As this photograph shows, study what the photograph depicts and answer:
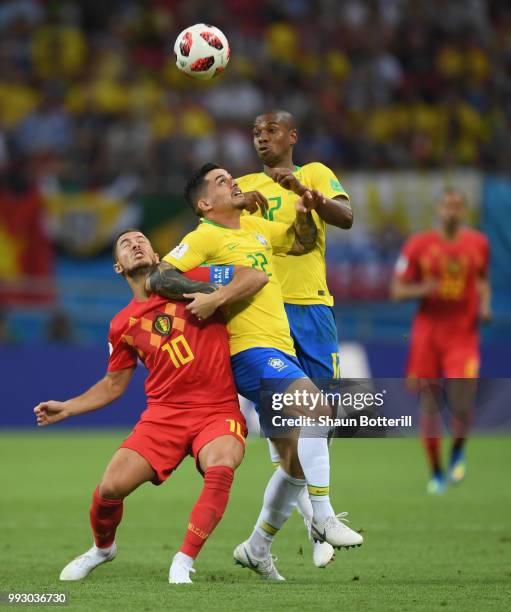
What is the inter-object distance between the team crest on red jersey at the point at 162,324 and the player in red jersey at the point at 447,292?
5.35 m

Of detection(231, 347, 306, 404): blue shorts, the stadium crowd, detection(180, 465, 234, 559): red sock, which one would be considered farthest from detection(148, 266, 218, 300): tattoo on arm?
the stadium crowd

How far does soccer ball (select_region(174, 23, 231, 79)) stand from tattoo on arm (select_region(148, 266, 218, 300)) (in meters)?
1.63

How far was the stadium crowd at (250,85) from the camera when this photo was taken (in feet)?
55.6

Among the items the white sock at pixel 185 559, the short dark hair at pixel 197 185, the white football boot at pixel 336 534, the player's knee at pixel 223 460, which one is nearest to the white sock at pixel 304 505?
the white football boot at pixel 336 534

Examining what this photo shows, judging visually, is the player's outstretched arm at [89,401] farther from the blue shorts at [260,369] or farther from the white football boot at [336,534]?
the white football boot at [336,534]

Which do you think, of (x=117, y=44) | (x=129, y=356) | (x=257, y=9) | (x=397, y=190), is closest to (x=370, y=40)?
(x=257, y=9)

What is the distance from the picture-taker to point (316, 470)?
6379 mm

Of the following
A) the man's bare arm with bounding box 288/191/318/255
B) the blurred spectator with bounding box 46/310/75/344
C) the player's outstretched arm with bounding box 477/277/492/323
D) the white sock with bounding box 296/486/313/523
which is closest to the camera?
the man's bare arm with bounding box 288/191/318/255

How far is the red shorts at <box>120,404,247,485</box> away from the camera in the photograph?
6.15 m

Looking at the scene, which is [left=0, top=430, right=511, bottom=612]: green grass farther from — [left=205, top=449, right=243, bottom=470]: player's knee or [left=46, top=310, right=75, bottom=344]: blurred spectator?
[left=46, top=310, right=75, bottom=344]: blurred spectator

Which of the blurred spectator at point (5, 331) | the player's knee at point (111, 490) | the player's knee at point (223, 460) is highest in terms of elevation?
the blurred spectator at point (5, 331)

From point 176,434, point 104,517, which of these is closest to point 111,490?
point 104,517

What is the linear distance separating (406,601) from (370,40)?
15060 millimetres

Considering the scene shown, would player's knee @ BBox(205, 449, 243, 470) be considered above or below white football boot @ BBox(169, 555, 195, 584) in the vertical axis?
above
